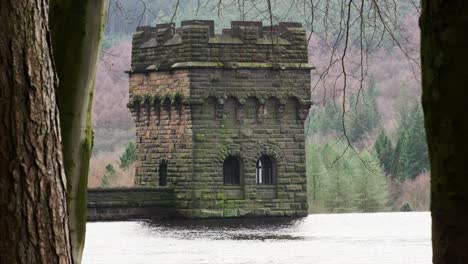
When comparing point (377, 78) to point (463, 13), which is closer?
point (463, 13)

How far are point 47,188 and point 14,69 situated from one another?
0.53 metres

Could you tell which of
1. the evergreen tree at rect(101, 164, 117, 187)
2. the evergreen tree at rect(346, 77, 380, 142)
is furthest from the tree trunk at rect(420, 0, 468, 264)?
the evergreen tree at rect(346, 77, 380, 142)

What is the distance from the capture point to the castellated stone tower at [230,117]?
50938mm

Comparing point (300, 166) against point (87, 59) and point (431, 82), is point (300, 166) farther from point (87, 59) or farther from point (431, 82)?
point (431, 82)

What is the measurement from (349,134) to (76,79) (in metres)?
93.0

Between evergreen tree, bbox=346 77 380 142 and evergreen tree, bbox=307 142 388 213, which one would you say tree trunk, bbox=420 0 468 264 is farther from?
evergreen tree, bbox=346 77 380 142

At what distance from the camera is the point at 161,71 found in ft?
172

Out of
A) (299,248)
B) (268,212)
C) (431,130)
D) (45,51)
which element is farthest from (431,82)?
(268,212)

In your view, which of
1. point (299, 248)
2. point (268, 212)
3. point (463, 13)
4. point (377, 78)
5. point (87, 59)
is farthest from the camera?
point (377, 78)

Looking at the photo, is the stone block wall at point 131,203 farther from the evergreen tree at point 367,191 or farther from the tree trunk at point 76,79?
the tree trunk at point 76,79

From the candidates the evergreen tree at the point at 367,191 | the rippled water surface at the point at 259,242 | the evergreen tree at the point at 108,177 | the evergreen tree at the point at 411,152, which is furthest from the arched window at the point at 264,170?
the evergreen tree at the point at 411,152

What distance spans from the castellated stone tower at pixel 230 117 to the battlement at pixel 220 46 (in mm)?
30

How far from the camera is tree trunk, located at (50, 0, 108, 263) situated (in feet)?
37.6

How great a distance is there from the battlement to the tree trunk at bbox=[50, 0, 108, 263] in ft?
129
